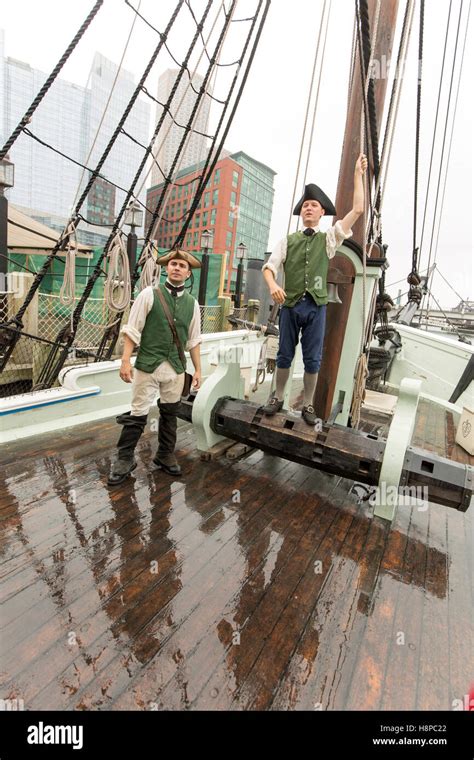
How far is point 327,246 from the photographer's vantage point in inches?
115

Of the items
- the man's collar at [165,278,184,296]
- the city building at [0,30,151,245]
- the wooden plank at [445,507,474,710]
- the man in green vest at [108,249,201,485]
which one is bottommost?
the wooden plank at [445,507,474,710]

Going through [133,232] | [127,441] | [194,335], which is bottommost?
[127,441]

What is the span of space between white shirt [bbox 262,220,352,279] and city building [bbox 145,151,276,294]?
5577 cm

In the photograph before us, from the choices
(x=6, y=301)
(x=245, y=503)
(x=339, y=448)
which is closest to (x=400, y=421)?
(x=339, y=448)

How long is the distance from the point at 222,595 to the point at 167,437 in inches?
56.1

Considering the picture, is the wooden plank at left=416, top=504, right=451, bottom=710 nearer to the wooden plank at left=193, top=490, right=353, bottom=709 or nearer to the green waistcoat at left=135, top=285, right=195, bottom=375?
the wooden plank at left=193, top=490, right=353, bottom=709

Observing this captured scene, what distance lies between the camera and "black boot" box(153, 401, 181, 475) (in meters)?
3.13

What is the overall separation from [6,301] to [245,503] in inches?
229

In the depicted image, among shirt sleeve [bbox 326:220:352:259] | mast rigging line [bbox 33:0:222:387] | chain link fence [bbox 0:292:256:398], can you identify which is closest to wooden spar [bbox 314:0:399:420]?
shirt sleeve [bbox 326:220:352:259]

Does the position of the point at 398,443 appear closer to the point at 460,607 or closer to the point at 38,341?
the point at 460,607

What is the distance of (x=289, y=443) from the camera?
2951 millimetres

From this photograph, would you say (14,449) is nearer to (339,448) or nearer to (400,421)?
(339,448)

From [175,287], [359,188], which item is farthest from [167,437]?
[359,188]

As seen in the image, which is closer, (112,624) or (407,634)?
(112,624)
